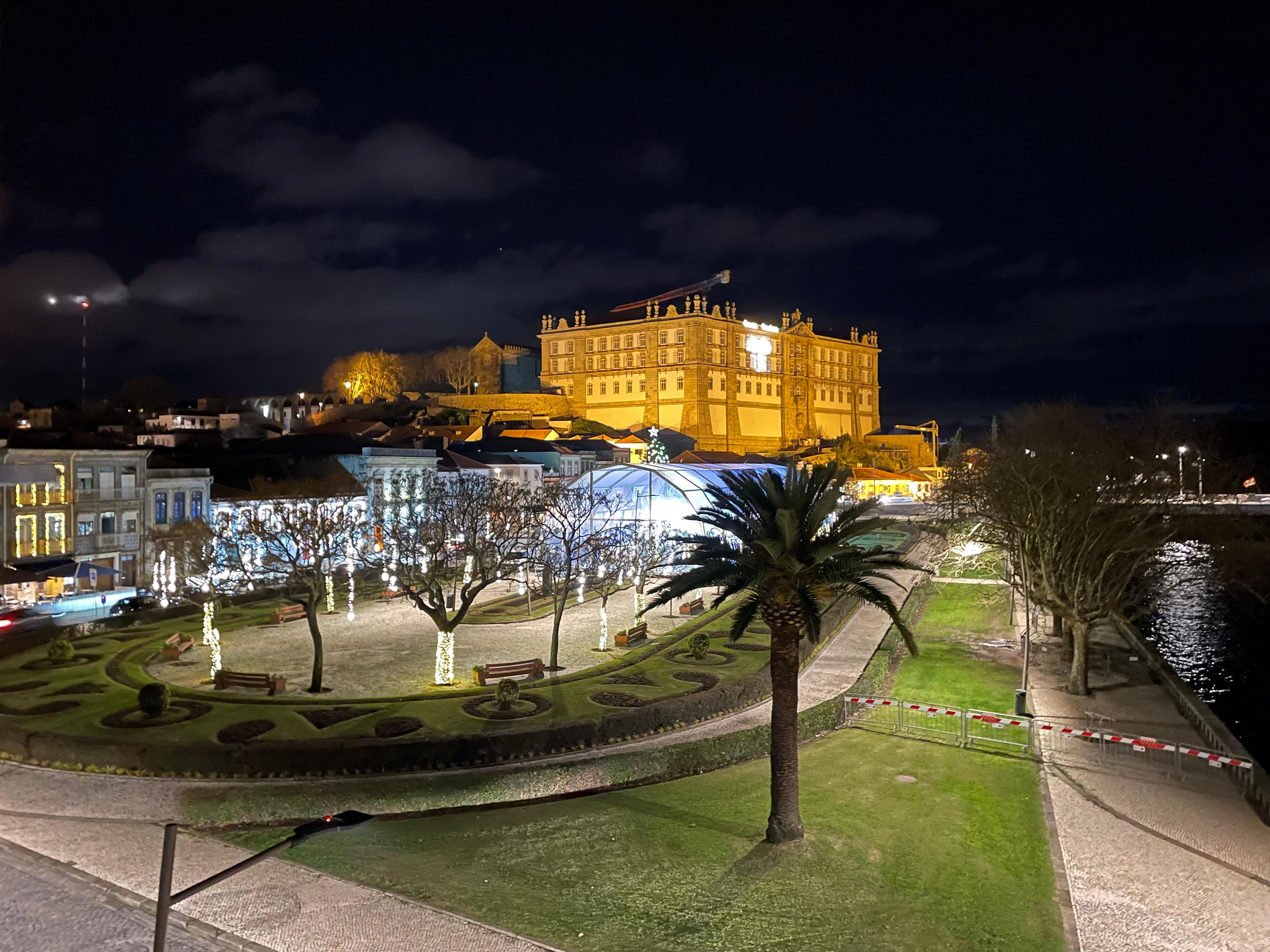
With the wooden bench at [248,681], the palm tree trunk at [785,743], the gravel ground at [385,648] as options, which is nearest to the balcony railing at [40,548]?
the gravel ground at [385,648]

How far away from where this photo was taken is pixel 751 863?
1466 centimetres

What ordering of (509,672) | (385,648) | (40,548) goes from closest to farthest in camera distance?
1. (509,672)
2. (385,648)
3. (40,548)

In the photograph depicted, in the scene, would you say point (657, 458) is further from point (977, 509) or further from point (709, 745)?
point (709, 745)

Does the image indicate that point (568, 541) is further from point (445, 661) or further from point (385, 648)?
point (445, 661)

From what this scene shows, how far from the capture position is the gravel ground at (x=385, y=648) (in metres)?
26.4

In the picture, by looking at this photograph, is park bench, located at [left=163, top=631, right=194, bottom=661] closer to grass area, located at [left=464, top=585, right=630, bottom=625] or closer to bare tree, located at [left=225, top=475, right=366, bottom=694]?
bare tree, located at [left=225, top=475, right=366, bottom=694]

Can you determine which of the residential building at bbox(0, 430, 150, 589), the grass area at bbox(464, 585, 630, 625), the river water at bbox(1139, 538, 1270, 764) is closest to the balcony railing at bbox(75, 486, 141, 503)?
the residential building at bbox(0, 430, 150, 589)

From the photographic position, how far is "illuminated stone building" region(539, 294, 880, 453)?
124m

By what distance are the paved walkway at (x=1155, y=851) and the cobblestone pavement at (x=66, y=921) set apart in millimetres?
12671

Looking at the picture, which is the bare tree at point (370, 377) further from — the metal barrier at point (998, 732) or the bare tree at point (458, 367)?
the metal barrier at point (998, 732)

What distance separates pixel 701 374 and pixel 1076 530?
9408 centimetres

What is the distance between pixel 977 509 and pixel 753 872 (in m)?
37.1

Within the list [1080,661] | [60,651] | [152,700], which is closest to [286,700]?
[152,700]

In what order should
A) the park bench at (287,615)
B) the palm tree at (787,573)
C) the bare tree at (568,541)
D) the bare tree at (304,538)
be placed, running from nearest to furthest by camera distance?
the palm tree at (787,573)
the bare tree at (304,538)
the bare tree at (568,541)
the park bench at (287,615)
